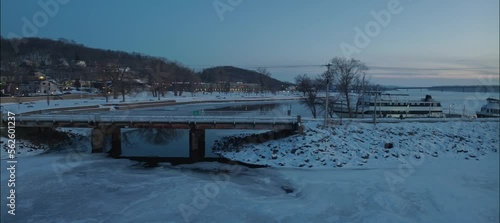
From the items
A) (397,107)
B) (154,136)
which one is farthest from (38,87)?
(397,107)

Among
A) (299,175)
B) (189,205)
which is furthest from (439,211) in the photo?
(189,205)

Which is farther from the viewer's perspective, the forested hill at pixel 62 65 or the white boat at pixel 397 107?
the forested hill at pixel 62 65

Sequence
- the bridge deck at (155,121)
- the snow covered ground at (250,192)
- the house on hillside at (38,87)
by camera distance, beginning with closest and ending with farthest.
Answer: the snow covered ground at (250,192), the bridge deck at (155,121), the house on hillside at (38,87)

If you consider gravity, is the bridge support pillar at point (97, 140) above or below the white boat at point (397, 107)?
below

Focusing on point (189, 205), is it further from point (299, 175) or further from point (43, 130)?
point (43, 130)

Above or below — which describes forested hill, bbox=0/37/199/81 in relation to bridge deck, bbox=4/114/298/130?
above

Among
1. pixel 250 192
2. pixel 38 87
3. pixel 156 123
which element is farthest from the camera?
pixel 38 87

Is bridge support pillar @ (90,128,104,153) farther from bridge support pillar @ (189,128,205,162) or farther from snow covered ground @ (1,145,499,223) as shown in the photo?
bridge support pillar @ (189,128,205,162)

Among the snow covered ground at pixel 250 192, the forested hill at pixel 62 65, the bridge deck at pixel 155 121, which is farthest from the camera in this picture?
the forested hill at pixel 62 65

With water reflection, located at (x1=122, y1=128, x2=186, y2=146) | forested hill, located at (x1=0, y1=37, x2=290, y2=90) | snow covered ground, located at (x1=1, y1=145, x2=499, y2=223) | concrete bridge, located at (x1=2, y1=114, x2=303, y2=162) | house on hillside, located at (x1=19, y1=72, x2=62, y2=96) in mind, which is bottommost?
snow covered ground, located at (x1=1, y1=145, x2=499, y2=223)

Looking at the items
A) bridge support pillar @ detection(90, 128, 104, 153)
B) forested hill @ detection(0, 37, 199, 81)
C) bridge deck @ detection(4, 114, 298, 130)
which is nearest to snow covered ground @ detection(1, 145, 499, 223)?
bridge support pillar @ detection(90, 128, 104, 153)

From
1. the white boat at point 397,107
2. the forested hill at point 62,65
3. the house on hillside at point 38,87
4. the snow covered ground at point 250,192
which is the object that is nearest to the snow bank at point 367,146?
the snow covered ground at point 250,192

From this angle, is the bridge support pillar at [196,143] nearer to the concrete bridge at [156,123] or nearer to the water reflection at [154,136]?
the concrete bridge at [156,123]

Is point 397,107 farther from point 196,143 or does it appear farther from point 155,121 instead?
point 155,121
